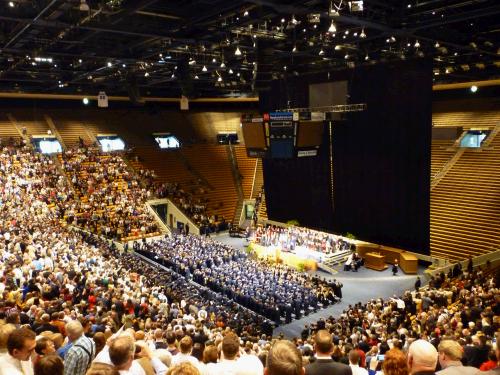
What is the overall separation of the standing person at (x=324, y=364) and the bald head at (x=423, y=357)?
451 mm

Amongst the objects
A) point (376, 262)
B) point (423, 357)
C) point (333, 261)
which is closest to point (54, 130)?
point (333, 261)

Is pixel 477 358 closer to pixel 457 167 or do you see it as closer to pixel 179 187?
pixel 457 167

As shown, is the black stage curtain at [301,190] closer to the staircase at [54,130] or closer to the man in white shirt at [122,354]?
the staircase at [54,130]

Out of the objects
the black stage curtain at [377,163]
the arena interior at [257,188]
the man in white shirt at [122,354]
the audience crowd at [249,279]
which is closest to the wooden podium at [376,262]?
the arena interior at [257,188]

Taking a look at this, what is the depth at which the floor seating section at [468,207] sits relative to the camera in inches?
829

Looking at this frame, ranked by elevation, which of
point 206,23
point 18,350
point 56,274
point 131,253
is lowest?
point 131,253

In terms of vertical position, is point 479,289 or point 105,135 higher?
point 105,135

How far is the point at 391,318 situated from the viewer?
1235 cm

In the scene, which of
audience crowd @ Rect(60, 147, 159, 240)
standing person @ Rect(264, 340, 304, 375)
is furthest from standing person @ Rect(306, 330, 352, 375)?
audience crowd @ Rect(60, 147, 159, 240)

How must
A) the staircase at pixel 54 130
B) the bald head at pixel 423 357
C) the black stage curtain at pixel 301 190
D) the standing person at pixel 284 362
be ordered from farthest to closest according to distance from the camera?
the staircase at pixel 54 130 < the black stage curtain at pixel 301 190 < the bald head at pixel 423 357 < the standing person at pixel 284 362

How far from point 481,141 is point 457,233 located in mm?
6538

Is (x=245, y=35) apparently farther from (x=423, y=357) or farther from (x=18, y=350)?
(x=423, y=357)

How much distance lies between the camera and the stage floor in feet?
51.8

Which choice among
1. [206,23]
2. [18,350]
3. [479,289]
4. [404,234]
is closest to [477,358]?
[18,350]
